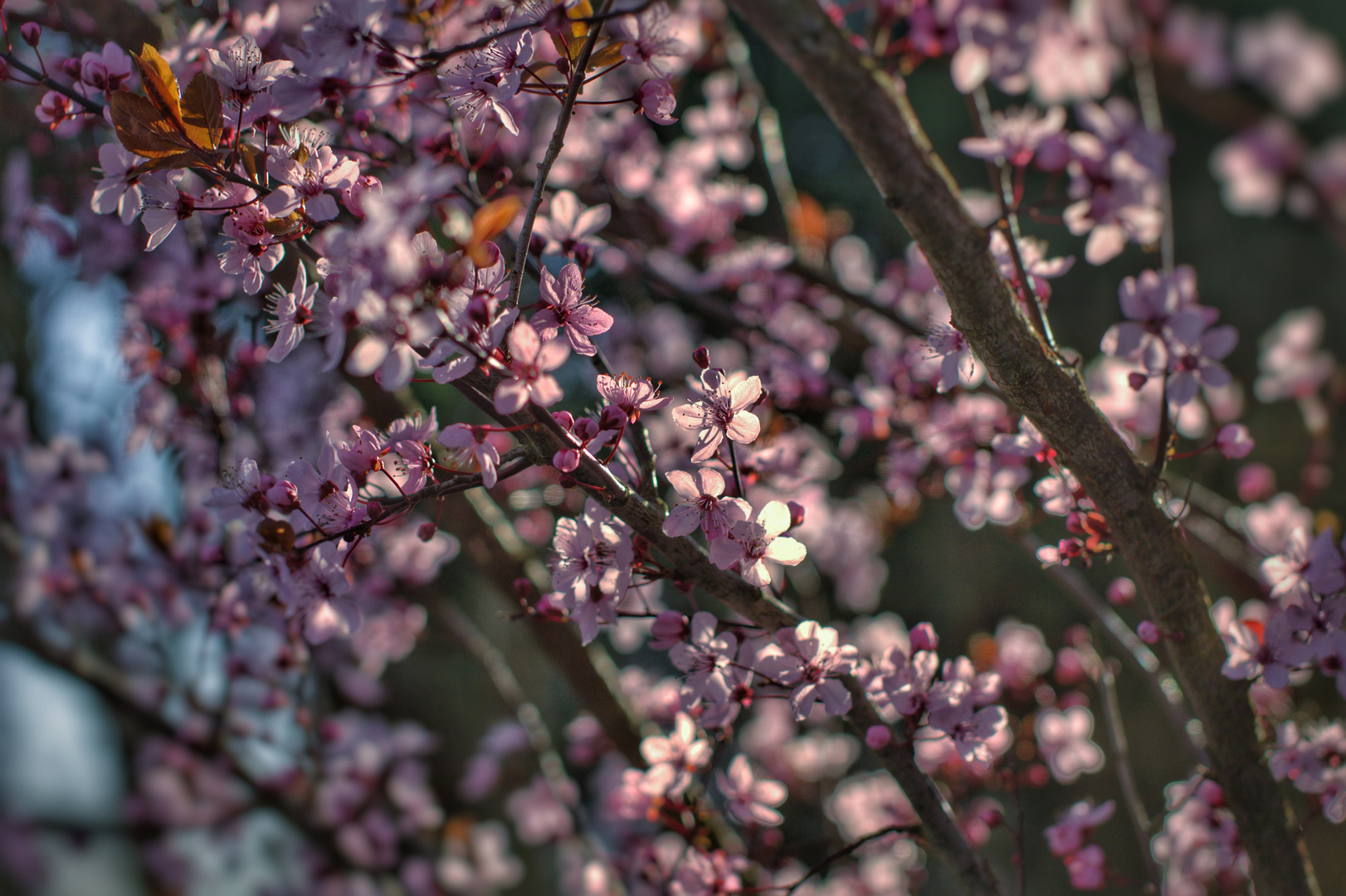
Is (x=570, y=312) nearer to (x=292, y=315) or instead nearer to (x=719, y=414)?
(x=719, y=414)

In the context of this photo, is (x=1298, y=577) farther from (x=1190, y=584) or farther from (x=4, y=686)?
(x=4, y=686)

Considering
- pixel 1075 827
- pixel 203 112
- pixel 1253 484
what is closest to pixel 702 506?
pixel 203 112

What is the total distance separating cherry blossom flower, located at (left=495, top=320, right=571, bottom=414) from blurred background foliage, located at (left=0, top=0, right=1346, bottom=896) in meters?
1.22

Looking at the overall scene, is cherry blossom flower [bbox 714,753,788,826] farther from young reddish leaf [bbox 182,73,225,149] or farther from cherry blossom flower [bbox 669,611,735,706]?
young reddish leaf [bbox 182,73,225,149]

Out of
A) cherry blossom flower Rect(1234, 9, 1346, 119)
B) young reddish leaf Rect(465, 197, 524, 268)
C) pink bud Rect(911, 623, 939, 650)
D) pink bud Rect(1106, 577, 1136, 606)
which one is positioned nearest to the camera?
young reddish leaf Rect(465, 197, 524, 268)

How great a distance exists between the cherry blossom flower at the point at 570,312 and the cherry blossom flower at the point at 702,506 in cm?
24

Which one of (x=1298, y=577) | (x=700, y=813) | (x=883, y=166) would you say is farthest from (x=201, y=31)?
(x=1298, y=577)

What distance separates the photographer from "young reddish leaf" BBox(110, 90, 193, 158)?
100cm

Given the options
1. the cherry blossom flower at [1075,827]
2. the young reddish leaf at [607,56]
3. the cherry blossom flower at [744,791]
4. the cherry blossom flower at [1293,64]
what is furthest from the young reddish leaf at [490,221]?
the cherry blossom flower at [1293,64]

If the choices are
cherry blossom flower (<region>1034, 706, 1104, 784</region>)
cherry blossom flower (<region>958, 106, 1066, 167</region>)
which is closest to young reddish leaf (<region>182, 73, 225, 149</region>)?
cherry blossom flower (<region>958, 106, 1066, 167</region>)

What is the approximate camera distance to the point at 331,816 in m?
3.23

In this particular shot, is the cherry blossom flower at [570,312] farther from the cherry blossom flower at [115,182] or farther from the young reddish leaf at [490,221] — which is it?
the cherry blossom flower at [115,182]

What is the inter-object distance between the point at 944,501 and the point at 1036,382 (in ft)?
8.72

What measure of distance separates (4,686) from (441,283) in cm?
655
